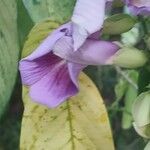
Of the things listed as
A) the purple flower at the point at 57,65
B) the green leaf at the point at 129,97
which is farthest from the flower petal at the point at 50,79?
the green leaf at the point at 129,97

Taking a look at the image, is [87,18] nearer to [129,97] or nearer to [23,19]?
[23,19]

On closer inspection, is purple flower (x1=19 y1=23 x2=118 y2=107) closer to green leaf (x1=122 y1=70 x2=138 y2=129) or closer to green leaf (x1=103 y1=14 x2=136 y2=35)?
green leaf (x1=103 y1=14 x2=136 y2=35)

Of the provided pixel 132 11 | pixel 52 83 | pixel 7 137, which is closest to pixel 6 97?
pixel 52 83

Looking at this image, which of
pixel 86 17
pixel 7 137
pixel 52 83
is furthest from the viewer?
pixel 7 137

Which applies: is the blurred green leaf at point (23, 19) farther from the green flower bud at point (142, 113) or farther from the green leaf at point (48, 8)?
the green flower bud at point (142, 113)

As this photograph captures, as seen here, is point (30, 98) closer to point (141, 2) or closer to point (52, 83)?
point (52, 83)

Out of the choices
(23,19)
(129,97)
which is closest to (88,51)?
(23,19)
